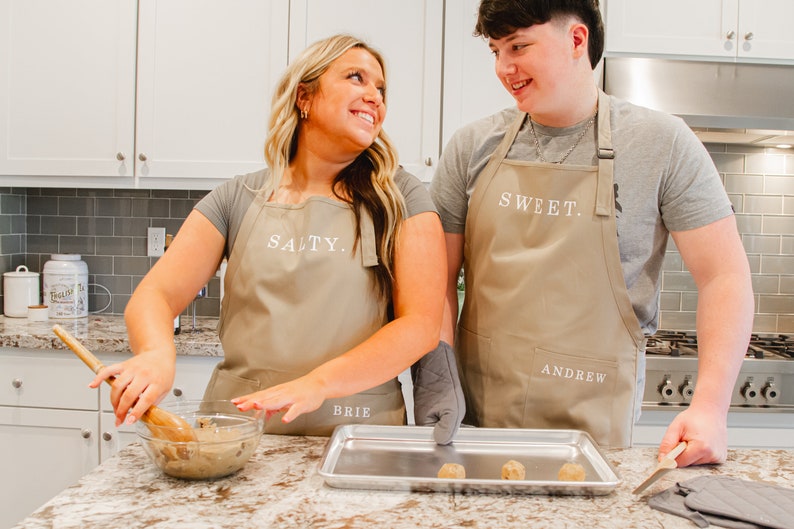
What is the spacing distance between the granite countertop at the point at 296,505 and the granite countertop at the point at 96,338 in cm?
145

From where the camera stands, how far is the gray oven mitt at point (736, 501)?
977mm

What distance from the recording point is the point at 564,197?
1542 millimetres

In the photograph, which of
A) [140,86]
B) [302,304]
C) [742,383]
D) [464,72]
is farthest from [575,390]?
[140,86]

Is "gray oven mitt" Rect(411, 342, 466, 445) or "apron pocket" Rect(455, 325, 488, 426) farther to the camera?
"apron pocket" Rect(455, 325, 488, 426)

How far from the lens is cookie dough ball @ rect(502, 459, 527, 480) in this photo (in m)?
1.08

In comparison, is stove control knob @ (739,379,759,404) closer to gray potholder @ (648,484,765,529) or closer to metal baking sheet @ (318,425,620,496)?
metal baking sheet @ (318,425,620,496)

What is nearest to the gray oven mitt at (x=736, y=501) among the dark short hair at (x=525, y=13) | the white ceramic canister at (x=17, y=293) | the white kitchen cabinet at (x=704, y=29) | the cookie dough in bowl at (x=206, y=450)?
the cookie dough in bowl at (x=206, y=450)

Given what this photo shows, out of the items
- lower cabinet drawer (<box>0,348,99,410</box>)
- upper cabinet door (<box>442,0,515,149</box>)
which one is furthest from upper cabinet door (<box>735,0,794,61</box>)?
lower cabinet drawer (<box>0,348,99,410</box>)

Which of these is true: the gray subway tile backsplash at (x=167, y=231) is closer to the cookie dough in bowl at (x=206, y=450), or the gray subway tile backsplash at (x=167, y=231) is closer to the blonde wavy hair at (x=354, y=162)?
the blonde wavy hair at (x=354, y=162)

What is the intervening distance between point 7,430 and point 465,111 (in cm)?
212

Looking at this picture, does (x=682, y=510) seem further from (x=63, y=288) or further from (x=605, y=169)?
(x=63, y=288)

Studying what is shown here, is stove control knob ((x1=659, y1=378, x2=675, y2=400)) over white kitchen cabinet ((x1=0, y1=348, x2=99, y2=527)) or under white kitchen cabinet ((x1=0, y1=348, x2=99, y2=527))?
over

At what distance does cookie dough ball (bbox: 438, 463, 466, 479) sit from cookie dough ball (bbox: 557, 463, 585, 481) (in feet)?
0.49

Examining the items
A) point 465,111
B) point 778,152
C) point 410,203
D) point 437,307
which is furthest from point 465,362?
point 778,152
